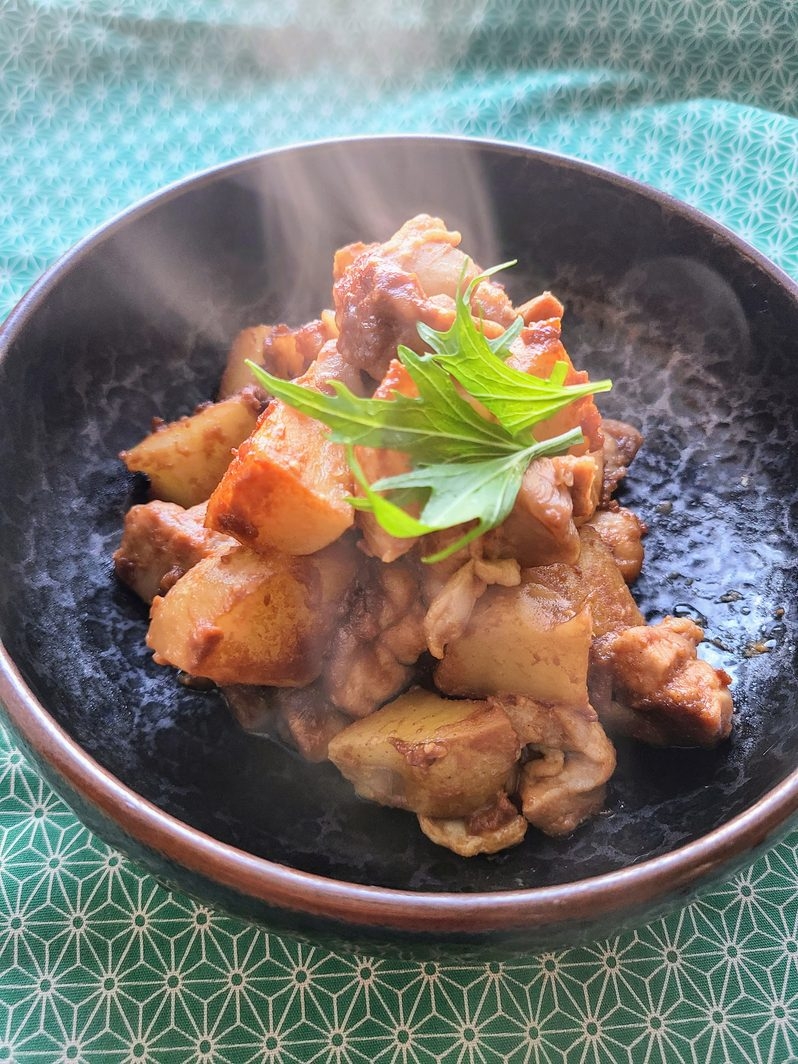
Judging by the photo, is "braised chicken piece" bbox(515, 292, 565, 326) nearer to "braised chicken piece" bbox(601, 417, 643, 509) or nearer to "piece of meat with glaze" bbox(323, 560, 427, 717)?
"braised chicken piece" bbox(601, 417, 643, 509)

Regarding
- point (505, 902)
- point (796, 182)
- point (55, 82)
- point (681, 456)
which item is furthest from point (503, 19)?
point (505, 902)

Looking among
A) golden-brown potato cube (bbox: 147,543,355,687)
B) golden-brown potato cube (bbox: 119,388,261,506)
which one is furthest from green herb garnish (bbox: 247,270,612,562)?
golden-brown potato cube (bbox: 119,388,261,506)

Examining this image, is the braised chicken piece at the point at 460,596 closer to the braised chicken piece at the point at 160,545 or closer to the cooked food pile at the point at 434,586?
the cooked food pile at the point at 434,586

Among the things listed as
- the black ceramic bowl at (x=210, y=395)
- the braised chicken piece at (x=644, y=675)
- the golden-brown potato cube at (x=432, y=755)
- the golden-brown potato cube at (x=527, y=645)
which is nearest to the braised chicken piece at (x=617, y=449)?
the black ceramic bowl at (x=210, y=395)

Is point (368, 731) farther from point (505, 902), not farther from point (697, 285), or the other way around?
point (697, 285)

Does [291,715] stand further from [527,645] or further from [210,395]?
[210,395]

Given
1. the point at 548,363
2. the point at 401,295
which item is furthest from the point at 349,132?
the point at 548,363

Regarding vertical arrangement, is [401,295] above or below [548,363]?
above

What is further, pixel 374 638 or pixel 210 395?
pixel 210 395
